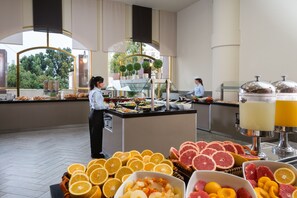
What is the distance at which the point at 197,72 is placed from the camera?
870 centimetres

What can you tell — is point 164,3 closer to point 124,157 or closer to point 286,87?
point 286,87

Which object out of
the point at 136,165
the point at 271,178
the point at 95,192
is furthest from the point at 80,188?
the point at 271,178

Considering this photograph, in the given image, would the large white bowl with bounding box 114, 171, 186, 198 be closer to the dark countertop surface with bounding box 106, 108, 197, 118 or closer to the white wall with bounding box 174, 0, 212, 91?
the dark countertop surface with bounding box 106, 108, 197, 118

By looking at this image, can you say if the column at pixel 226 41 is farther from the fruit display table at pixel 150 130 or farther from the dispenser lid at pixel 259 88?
the dispenser lid at pixel 259 88

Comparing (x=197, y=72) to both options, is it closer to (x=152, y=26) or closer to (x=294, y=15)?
(x=152, y=26)

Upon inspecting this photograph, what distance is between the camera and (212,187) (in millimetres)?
979

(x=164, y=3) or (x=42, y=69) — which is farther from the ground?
Result: (x=164, y=3)

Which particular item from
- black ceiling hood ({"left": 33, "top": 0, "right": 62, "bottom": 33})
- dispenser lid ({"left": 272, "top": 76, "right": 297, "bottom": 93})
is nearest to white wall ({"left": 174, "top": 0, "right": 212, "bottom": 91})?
black ceiling hood ({"left": 33, "top": 0, "right": 62, "bottom": 33})

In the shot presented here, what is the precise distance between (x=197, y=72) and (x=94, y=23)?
418 centimetres

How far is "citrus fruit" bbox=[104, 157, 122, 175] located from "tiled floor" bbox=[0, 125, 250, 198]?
73.2 inches

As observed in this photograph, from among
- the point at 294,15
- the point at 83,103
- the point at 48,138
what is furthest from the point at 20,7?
the point at 294,15

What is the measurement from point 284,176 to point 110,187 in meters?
0.86

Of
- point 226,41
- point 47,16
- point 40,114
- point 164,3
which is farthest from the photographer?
point 164,3

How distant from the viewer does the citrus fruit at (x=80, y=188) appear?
978 mm
